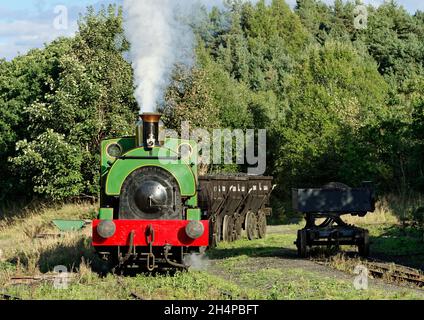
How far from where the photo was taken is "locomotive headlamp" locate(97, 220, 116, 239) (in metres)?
12.7

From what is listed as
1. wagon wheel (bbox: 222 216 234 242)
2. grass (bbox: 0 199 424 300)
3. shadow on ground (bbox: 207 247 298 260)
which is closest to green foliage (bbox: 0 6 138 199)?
wagon wheel (bbox: 222 216 234 242)

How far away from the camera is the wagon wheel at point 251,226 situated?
25969mm

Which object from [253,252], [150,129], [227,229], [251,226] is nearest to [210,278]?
[150,129]

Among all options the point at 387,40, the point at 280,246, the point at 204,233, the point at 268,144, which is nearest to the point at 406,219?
the point at 280,246

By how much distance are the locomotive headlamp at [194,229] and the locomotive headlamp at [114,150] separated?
2471 millimetres

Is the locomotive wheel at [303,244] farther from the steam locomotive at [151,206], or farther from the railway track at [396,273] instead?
the steam locomotive at [151,206]

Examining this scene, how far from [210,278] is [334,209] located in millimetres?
5200

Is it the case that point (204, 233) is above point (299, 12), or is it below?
below

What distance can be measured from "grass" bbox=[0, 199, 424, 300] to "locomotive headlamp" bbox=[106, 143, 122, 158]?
2132mm

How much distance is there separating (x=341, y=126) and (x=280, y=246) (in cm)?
1778

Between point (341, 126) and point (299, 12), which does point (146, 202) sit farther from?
point (299, 12)

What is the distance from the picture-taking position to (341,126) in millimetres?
37938

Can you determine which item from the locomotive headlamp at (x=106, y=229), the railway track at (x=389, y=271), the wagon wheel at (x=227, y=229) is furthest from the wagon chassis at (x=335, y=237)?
the wagon wheel at (x=227, y=229)

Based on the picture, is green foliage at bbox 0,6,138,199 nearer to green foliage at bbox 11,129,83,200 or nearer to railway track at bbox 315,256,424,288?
green foliage at bbox 11,129,83,200
